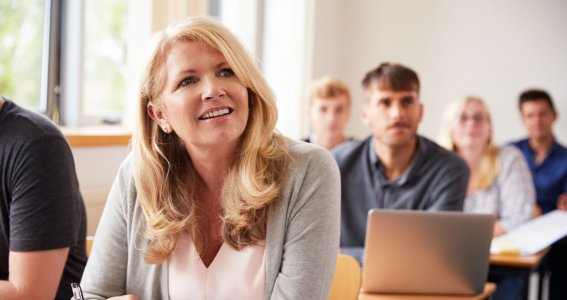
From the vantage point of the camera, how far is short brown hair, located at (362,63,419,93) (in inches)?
121

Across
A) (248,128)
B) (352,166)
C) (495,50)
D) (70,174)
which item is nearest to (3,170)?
(70,174)

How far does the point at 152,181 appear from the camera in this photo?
1.85 metres

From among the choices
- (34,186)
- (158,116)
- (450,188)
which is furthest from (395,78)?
(34,186)

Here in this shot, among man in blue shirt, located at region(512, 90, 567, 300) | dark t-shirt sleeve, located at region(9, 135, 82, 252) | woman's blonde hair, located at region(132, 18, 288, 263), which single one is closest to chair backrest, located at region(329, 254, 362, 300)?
woman's blonde hair, located at region(132, 18, 288, 263)

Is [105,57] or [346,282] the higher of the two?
[105,57]

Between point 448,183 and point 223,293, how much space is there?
4.70ft

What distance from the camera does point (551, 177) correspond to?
5211 millimetres

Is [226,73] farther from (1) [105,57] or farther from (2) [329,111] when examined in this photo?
(2) [329,111]

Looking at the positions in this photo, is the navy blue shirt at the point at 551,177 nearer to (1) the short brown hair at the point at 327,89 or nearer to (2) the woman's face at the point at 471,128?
(2) the woman's face at the point at 471,128

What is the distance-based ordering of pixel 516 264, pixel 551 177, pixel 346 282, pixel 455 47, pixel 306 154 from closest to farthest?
pixel 306 154, pixel 346 282, pixel 516 264, pixel 551 177, pixel 455 47

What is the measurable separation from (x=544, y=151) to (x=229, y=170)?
3.98 meters

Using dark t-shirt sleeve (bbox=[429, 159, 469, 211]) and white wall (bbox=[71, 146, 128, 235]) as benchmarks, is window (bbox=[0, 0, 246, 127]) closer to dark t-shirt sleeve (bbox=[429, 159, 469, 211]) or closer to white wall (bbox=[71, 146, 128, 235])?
white wall (bbox=[71, 146, 128, 235])

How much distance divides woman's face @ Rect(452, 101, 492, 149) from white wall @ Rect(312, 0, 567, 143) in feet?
5.22

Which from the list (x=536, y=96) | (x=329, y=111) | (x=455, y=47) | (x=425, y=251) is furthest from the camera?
(x=455, y=47)
